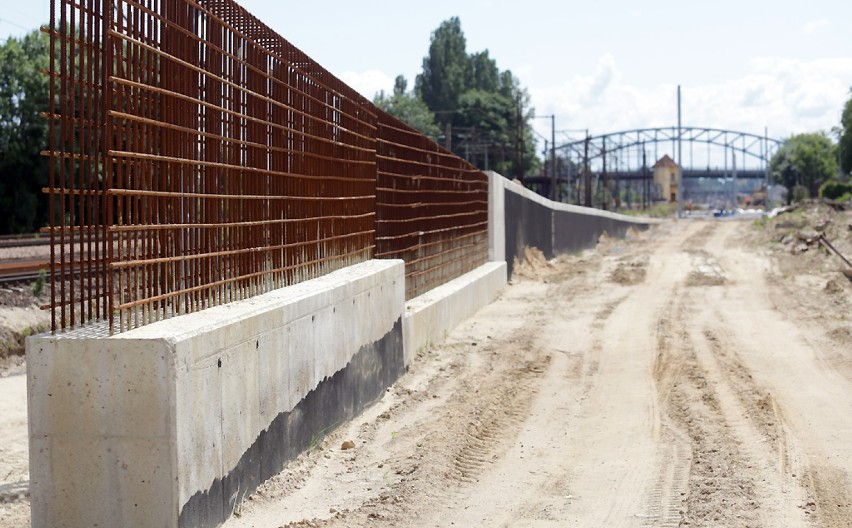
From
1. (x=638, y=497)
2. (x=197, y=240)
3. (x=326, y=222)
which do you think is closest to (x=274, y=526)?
(x=197, y=240)

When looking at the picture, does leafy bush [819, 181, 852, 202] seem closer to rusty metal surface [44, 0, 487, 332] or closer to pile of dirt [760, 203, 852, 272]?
pile of dirt [760, 203, 852, 272]

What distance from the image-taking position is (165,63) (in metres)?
6.60

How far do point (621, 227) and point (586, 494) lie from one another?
50462 mm

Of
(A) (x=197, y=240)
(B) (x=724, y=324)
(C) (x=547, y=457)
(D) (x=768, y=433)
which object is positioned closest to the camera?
(A) (x=197, y=240)

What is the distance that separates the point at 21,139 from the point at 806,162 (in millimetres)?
95609

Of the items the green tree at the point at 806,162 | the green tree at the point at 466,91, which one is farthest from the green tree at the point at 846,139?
the green tree at the point at 466,91

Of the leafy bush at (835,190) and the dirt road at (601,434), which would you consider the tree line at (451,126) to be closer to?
the leafy bush at (835,190)

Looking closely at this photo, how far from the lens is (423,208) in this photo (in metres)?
16.1

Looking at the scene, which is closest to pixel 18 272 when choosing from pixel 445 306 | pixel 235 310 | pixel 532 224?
pixel 445 306

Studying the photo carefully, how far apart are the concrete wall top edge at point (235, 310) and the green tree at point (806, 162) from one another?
108 meters

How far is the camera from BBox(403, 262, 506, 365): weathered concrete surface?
44.0 feet

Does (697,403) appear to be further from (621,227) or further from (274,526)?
(621,227)

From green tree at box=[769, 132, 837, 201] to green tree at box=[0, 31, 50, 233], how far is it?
84.6m

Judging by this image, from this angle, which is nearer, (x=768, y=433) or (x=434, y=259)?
(x=768, y=433)
